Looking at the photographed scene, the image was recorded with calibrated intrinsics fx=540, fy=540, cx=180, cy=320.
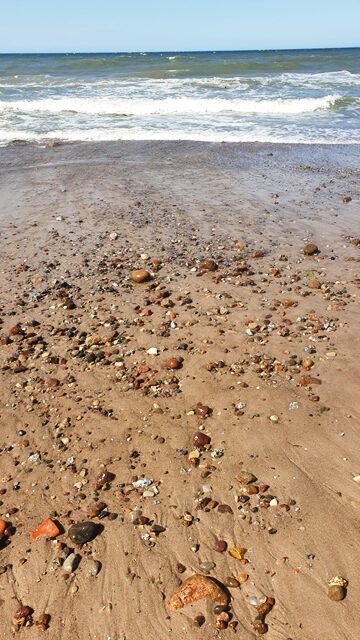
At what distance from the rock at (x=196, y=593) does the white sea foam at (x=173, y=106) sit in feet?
64.9

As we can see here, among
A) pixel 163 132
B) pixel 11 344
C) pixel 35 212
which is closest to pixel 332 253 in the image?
pixel 11 344

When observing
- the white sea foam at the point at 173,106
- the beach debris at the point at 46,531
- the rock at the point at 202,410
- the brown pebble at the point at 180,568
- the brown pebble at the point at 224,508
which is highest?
the white sea foam at the point at 173,106

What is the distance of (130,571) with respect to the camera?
286cm

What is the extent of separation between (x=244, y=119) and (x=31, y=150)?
328 inches

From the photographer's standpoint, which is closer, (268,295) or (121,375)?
(121,375)

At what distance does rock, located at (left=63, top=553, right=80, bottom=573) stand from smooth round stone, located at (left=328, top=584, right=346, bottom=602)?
1321mm

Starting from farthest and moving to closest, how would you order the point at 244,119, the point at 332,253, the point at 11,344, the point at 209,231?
the point at 244,119 → the point at 209,231 → the point at 332,253 → the point at 11,344

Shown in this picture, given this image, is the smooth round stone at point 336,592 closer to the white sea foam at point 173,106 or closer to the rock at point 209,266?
the rock at point 209,266

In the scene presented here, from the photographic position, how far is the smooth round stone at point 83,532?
3018mm

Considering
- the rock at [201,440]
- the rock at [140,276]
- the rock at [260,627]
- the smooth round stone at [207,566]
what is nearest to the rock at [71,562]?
the smooth round stone at [207,566]

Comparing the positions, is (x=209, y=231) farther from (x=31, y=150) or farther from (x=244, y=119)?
(x=244, y=119)

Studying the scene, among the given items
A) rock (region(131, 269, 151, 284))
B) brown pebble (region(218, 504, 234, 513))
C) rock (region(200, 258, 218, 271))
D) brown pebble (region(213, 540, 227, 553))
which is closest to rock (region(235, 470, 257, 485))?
brown pebble (region(218, 504, 234, 513))

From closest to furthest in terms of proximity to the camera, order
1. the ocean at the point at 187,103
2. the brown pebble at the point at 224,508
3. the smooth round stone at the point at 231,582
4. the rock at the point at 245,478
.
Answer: the smooth round stone at the point at 231,582 < the brown pebble at the point at 224,508 < the rock at the point at 245,478 < the ocean at the point at 187,103

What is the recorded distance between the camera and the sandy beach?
2.73 m
